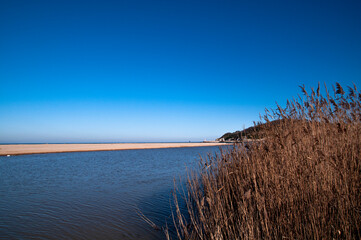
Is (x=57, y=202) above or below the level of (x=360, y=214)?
below

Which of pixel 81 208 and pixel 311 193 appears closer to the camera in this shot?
pixel 311 193

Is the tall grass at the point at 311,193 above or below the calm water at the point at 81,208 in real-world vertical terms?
above

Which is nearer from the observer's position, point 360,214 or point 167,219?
point 360,214

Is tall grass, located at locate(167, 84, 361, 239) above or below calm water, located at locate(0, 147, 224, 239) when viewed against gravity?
above

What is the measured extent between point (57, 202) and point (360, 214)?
7327mm

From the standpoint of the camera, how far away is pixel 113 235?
3867 mm

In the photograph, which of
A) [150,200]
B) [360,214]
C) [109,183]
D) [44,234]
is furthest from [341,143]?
[109,183]

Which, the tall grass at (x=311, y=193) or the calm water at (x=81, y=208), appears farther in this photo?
the calm water at (x=81, y=208)

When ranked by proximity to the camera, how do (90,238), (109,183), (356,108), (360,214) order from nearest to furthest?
(360,214)
(356,108)
(90,238)
(109,183)

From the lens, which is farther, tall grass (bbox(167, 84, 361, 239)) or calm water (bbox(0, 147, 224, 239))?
calm water (bbox(0, 147, 224, 239))

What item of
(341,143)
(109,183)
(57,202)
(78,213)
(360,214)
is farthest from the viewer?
(109,183)

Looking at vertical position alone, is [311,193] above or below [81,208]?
above

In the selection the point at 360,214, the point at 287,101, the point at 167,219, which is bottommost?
the point at 167,219

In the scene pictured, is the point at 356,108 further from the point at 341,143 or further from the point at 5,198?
the point at 5,198
